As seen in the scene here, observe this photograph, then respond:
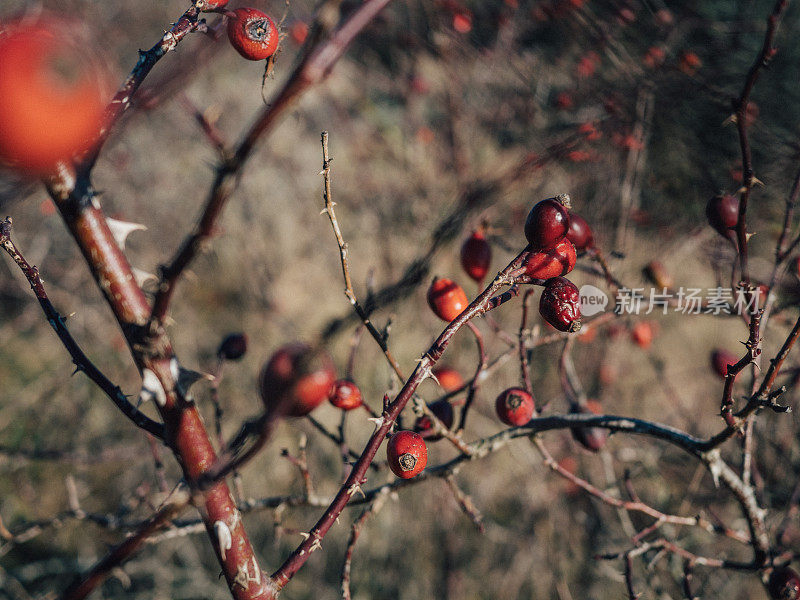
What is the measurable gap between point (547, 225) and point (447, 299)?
0.42m

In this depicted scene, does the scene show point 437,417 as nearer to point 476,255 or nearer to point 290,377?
point 476,255

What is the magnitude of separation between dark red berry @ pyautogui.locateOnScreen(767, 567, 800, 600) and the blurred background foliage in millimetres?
1670

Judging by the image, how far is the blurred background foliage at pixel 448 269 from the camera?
392 cm

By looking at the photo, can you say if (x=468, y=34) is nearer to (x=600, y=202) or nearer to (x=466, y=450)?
(x=600, y=202)

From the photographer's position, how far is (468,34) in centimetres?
461

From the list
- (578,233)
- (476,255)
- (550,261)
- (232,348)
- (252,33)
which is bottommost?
(550,261)

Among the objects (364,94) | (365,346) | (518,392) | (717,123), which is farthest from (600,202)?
(364,94)

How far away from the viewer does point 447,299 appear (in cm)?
145

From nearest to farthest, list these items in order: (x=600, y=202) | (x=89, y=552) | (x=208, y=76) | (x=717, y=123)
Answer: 1. (x=89, y=552)
2. (x=600, y=202)
3. (x=717, y=123)
4. (x=208, y=76)

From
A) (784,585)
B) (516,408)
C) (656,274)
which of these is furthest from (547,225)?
(656,274)

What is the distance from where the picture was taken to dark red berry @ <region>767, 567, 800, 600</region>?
1500 mm

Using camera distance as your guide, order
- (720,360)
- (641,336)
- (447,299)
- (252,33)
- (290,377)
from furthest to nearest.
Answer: (641,336) < (720,360) < (447,299) < (252,33) < (290,377)

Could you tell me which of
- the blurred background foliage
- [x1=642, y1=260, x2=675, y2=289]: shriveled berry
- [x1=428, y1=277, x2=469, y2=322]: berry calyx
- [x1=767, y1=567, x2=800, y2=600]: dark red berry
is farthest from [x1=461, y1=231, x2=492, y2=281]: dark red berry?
the blurred background foliage

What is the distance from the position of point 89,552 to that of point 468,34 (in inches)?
226
